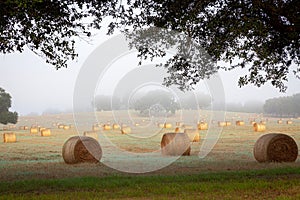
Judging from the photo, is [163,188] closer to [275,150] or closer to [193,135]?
[275,150]

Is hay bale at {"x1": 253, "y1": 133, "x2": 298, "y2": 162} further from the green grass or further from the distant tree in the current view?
the distant tree

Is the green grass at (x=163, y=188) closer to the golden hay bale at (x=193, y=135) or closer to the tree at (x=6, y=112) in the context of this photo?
the golden hay bale at (x=193, y=135)

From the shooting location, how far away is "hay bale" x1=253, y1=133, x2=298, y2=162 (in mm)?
23547

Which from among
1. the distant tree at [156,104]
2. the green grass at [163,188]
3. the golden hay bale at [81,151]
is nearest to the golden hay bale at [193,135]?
the golden hay bale at [81,151]

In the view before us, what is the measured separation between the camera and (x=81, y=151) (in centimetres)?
2462

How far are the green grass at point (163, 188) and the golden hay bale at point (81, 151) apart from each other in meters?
7.85

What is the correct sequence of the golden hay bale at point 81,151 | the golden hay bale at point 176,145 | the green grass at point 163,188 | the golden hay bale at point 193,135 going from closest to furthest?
the green grass at point 163,188, the golden hay bale at point 81,151, the golden hay bale at point 176,145, the golden hay bale at point 193,135

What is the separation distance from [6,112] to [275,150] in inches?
2457

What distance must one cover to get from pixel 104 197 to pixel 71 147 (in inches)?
481

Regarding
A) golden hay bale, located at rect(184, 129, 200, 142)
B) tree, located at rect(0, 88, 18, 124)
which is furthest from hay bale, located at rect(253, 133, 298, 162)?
tree, located at rect(0, 88, 18, 124)

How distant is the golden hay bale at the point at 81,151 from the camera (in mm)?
24156

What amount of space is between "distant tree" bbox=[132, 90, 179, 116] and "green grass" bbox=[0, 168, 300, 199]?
69178mm

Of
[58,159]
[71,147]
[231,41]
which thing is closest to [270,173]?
[231,41]

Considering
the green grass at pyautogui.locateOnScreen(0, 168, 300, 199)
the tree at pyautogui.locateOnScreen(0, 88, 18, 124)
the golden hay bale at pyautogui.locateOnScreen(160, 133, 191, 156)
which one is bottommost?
the green grass at pyautogui.locateOnScreen(0, 168, 300, 199)
